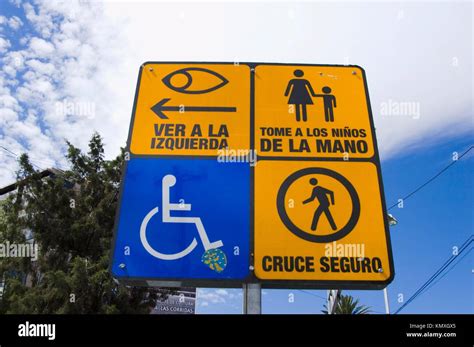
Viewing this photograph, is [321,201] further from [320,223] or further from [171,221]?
[171,221]

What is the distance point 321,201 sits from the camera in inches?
120

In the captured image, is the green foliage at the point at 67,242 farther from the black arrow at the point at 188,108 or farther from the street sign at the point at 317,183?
the street sign at the point at 317,183

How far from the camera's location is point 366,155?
3.25 metres

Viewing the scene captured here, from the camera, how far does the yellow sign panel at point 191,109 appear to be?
3.29m

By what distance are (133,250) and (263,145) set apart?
1311 mm

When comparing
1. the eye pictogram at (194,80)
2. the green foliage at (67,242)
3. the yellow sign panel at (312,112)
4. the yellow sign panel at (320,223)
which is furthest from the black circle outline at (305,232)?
the green foliage at (67,242)

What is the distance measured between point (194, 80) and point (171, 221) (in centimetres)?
141

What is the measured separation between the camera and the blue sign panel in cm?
285

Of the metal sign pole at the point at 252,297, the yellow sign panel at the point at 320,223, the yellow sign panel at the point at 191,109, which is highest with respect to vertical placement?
the yellow sign panel at the point at 191,109

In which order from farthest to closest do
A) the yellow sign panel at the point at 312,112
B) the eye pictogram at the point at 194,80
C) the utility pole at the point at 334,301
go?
the utility pole at the point at 334,301, the eye pictogram at the point at 194,80, the yellow sign panel at the point at 312,112

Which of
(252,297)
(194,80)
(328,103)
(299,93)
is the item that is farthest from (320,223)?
(194,80)

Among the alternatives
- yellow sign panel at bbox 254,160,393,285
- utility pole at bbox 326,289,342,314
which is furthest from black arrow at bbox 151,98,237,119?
utility pole at bbox 326,289,342,314
